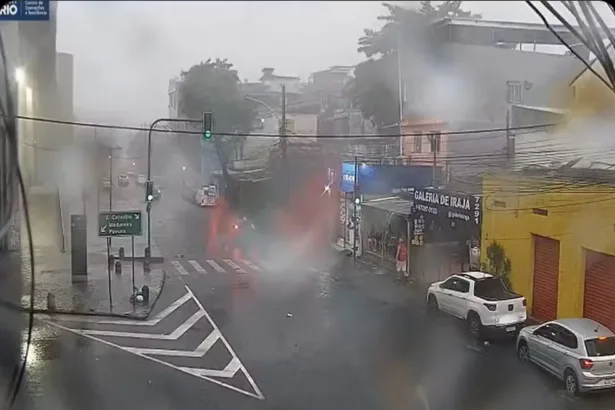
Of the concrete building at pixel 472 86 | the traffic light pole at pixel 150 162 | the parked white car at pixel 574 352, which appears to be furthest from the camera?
the concrete building at pixel 472 86

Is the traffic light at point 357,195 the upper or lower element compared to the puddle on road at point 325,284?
upper

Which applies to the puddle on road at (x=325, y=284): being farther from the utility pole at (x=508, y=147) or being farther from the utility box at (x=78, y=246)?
the utility box at (x=78, y=246)

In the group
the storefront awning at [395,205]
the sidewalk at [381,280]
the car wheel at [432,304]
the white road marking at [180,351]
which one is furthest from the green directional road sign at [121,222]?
the car wheel at [432,304]

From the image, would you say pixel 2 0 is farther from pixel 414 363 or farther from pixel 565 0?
pixel 414 363

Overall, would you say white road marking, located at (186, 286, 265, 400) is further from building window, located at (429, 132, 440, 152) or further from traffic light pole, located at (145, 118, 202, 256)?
building window, located at (429, 132, 440, 152)

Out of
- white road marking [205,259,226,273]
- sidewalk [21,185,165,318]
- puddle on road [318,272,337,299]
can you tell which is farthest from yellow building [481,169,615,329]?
sidewalk [21,185,165,318]

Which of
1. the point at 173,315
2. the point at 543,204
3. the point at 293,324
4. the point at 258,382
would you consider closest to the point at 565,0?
the point at 543,204
